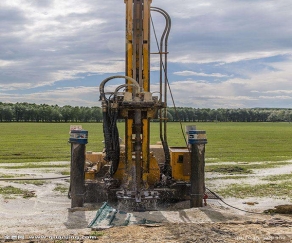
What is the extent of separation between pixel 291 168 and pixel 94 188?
39.3ft

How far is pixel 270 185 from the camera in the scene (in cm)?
1594

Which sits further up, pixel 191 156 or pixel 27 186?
pixel 191 156

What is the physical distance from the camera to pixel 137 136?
1178cm

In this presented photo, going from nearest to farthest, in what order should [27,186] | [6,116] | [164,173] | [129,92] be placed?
[129,92]
[164,173]
[27,186]
[6,116]

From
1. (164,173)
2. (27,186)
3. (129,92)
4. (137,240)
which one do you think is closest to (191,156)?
(164,173)

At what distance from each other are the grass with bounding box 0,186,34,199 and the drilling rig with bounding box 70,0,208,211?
2.69m

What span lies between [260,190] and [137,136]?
5637 millimetres

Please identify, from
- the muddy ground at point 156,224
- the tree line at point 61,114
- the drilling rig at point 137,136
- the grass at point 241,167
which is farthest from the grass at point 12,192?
the tree line at point 61,114

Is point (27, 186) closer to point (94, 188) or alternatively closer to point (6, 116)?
point (94, 188)

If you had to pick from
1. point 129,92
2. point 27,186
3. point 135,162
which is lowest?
point 27,186

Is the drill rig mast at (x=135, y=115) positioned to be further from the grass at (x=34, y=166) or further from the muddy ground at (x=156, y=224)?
the grass at (x=34, y=166)

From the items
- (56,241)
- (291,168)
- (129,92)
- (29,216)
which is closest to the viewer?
(56,241)

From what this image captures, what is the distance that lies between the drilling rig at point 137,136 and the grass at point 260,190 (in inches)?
103

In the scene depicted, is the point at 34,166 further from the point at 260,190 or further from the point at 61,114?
the point at 61,114
